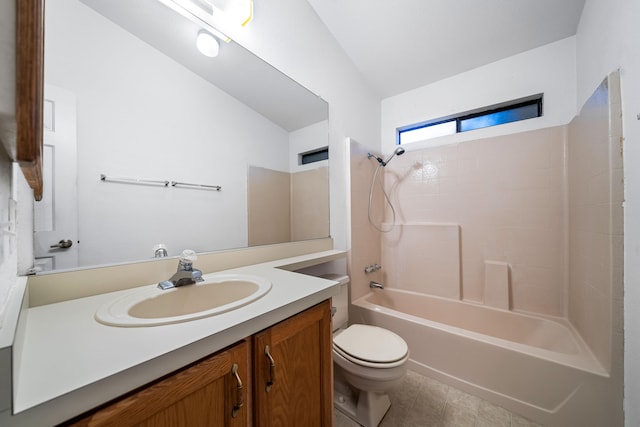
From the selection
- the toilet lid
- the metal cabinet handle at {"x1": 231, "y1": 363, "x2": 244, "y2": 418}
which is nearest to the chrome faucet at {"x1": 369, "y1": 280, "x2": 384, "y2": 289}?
the toilet lid

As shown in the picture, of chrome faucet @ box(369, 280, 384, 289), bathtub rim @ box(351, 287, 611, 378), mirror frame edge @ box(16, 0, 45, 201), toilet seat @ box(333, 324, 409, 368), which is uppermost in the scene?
mirror frame edge @ box(16, 0, 45, 201)

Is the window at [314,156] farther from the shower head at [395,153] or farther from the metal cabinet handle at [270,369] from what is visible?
the metal cabinet handle at [270,369]

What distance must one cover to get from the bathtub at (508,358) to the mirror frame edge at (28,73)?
1.86 metres

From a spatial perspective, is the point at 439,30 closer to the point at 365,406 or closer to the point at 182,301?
the point at 182,301

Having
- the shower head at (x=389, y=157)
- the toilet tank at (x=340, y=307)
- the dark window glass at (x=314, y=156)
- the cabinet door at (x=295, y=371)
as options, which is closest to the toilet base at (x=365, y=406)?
the toilet tank at (x=340, y=307)

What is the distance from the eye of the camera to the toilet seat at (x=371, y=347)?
3.76ft

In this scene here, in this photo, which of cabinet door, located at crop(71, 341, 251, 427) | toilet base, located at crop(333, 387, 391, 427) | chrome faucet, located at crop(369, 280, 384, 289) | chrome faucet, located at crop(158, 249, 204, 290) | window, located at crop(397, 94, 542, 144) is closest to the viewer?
cabinet door, located at crop(71, 341, 251, 427)

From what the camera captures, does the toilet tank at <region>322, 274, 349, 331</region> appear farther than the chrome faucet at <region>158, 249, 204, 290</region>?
Yes

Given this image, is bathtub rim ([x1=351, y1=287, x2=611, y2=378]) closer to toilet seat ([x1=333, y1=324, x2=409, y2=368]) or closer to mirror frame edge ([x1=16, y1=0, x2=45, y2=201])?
toilet seat ([x1=333, y1=324, x2=409, y2=368])

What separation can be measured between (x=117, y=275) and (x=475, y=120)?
2.70m

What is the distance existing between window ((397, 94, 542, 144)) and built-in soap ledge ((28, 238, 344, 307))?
1858mm

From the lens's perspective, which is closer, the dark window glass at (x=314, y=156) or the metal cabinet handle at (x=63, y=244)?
the metal cabinet handle at (x=63, y=244)

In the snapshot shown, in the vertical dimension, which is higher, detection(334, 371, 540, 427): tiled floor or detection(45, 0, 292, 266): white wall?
detection(45, 0, 292, 266): white wall

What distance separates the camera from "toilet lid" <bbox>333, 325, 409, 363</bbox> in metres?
1.17
